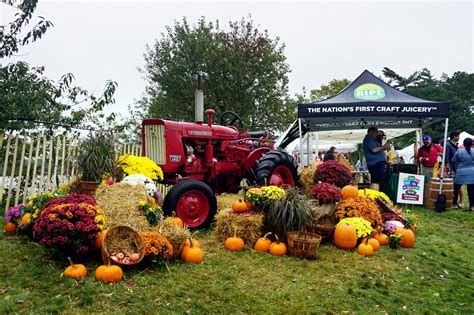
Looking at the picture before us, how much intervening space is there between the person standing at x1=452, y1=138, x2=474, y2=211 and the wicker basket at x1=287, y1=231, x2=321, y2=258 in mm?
5224

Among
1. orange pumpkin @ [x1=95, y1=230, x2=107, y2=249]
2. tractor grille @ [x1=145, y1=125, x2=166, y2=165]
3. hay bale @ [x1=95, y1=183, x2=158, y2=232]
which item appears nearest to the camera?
orange pumpkin @ [x1=95, y1=230, x2=107, y2=249]

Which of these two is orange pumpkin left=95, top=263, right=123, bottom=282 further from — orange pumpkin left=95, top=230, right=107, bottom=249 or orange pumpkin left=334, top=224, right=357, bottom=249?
orange pumpkin left=334, top=224, right=357, bottom=249

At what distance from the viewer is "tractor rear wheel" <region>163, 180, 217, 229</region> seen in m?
5.19

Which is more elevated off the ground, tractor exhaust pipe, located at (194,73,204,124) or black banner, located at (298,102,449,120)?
black banner, located at (298,102,449,120)

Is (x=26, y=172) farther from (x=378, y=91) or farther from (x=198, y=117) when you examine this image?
(x=378, y=91)

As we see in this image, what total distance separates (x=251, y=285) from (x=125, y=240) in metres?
1.32

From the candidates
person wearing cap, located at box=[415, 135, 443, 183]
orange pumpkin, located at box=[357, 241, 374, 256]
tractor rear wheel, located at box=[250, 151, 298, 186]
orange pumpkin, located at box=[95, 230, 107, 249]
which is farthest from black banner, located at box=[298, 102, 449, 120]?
orange pumpkin, located at box=[95, 230, 107, 249]

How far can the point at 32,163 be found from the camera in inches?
273

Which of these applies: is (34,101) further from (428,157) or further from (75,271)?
(428,157)

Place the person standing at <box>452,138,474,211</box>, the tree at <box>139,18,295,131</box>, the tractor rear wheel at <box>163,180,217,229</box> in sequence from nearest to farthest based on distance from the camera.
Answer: the tractor rear wheel at <box>163,180,217,229</box>
the person standing at <box>452,138,474,211</box>
the tree at <box>139,18,295,131</box>

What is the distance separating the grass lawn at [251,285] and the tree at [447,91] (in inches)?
1275

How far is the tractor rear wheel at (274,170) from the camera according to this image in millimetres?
6578

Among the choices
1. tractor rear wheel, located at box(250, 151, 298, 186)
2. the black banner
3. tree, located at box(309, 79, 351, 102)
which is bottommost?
tractor rear wheel, located at box(250, 151, 298, 186)

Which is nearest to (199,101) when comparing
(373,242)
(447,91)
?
(373,242)
